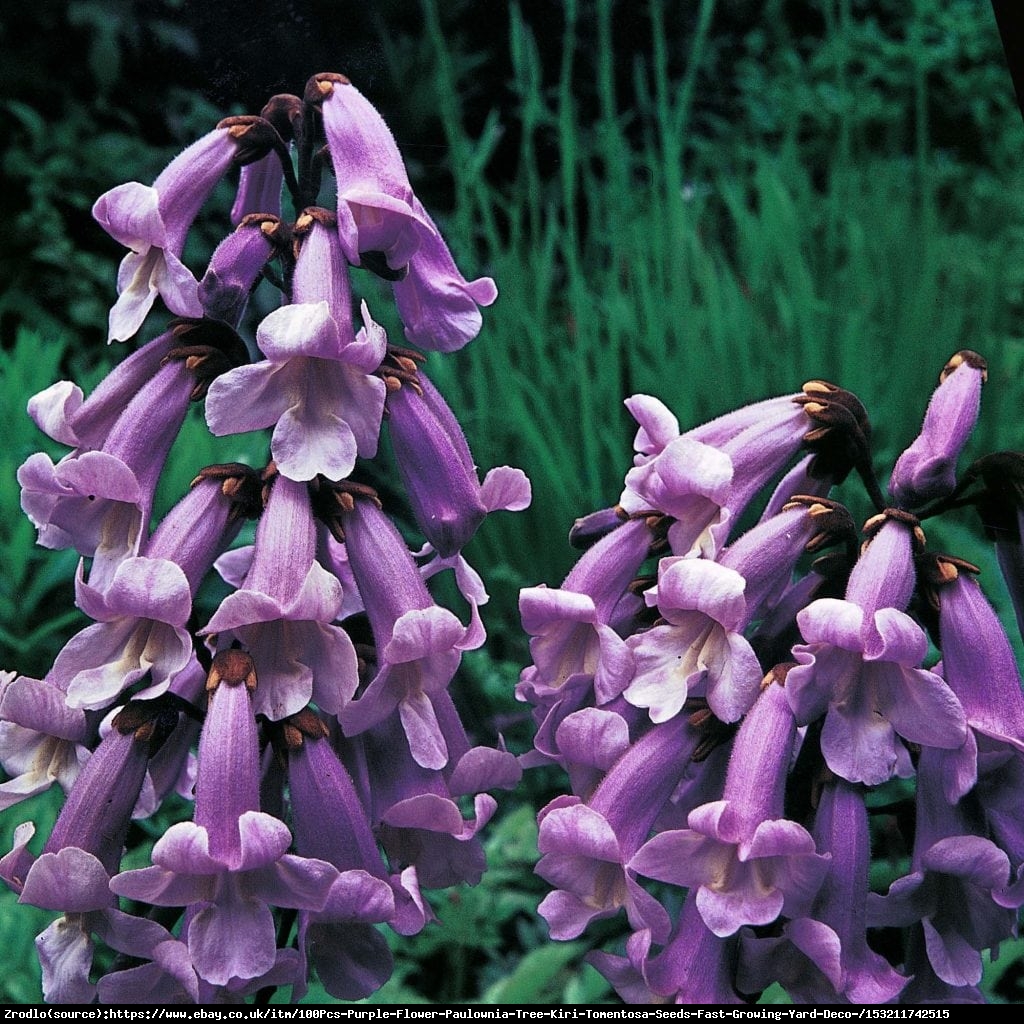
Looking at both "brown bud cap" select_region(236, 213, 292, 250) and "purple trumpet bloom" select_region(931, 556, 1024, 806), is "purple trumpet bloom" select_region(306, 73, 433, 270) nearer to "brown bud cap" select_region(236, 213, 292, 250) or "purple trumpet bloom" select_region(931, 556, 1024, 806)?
"brown bud cap" select_region(236, 213, 292, 250)

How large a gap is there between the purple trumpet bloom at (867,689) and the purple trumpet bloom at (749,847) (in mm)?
25

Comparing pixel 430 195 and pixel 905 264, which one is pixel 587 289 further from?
pixel 905 264

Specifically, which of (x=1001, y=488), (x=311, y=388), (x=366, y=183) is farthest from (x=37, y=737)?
(x=1001, y=488)

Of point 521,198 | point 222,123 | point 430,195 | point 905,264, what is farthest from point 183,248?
point 905,264

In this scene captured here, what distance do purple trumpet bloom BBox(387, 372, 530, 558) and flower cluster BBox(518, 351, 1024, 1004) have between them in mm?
72

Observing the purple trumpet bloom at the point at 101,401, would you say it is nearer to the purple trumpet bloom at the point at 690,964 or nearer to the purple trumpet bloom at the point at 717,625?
the purple trumpet bloom at the point at 717,625

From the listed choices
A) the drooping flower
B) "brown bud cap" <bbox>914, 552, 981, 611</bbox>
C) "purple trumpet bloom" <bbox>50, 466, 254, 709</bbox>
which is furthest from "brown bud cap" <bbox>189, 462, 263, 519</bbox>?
"brown bud cap" <bbox>914, 552, 981, 611</bbox>

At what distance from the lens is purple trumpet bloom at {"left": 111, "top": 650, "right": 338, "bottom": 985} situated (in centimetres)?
66

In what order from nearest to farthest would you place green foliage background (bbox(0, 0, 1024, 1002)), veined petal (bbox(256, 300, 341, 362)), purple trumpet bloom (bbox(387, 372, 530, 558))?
veined petal (bbox(256, 300, 341, 362)) → purple trumpet bloom (bbox(387, 372, 530, 558)) → green foliage background (bbox(0, 0, 1024, 1002))

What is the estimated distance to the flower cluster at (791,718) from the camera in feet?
2.29

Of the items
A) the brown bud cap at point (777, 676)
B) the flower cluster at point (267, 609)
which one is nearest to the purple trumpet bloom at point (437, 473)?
the flower cluster at point (267, 609)

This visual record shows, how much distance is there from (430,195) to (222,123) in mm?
246

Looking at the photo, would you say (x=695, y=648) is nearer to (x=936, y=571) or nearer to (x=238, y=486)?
(x=936, y=571)

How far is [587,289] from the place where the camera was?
1.12 metres
